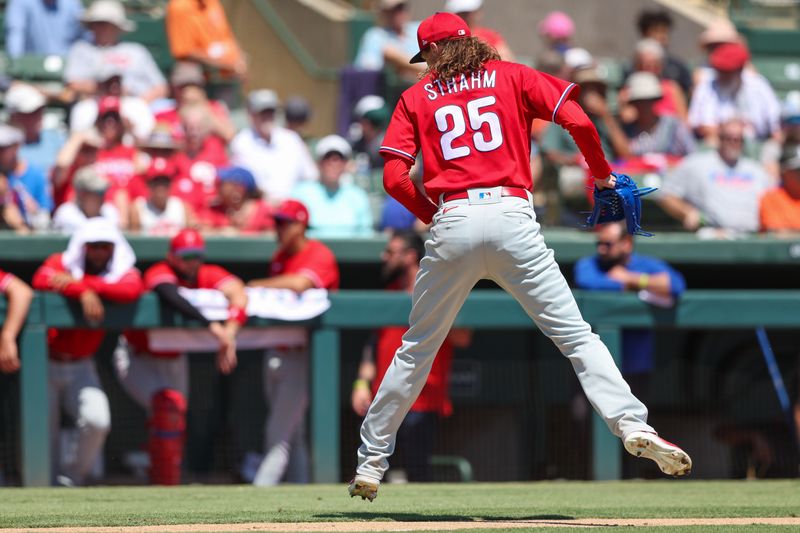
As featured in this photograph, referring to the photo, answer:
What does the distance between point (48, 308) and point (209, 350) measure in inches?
36.7

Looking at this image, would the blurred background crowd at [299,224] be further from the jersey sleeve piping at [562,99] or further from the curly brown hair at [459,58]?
the jersey sleeve piping at [562,99]

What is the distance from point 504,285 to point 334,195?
13.9 ft

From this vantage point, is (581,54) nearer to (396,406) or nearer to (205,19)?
(205,19)

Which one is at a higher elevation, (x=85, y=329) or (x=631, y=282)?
(x=631, y=282)

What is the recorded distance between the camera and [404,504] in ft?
19.3

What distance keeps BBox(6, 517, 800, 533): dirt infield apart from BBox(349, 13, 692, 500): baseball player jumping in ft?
0.74

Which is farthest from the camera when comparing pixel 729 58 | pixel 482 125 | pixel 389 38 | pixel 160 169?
pixel 389 38

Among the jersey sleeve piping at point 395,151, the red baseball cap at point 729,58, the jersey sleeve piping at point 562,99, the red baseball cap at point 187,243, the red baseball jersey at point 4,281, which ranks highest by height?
the red baseball cap at point 729,58

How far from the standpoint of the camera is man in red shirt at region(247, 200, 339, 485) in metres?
7.87

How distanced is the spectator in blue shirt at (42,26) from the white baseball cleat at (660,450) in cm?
770

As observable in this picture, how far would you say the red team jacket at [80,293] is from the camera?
765 centimetres

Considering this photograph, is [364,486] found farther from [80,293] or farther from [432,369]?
[80,293]

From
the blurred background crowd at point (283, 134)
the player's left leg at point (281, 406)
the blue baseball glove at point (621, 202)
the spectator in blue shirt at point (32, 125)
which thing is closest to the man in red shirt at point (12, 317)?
the blurred background crowd at point (283, 134)

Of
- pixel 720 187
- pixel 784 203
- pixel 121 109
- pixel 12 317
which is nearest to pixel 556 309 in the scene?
pixel 12 317
